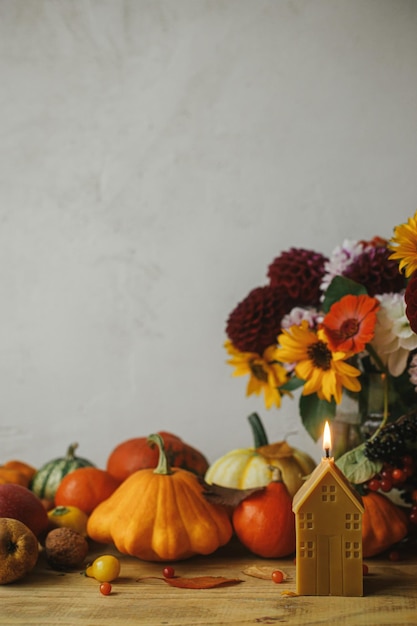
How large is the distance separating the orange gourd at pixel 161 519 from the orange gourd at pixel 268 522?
0.10ft

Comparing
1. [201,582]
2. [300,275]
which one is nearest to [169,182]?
[300,275]

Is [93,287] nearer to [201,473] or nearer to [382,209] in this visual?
[201,473]

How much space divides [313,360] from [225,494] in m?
0.25

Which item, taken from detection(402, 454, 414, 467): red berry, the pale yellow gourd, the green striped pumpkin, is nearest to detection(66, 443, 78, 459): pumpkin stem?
the green striped pumpkin

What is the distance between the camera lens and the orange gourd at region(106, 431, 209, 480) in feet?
4.03

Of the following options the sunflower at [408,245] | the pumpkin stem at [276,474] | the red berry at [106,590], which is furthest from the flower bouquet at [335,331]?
the red berry at [106,590]

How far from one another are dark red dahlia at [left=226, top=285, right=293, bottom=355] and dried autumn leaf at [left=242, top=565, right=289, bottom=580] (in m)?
0.37

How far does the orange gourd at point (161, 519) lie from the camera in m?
0.97

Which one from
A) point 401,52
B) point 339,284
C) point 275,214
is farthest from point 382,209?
point 339,284

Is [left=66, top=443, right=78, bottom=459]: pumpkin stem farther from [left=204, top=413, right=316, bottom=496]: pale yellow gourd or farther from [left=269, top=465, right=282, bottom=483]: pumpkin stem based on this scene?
[left=269, top=465, right=282, bottom=483]: pumpkin stem

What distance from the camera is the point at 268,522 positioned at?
0.99 m

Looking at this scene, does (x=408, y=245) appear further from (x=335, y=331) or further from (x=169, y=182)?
(x=169, y=182)

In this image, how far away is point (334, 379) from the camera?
3.45ft

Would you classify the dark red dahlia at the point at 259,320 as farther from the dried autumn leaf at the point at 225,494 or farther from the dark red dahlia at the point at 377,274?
the dried autumn leaf at the point at 225,494
